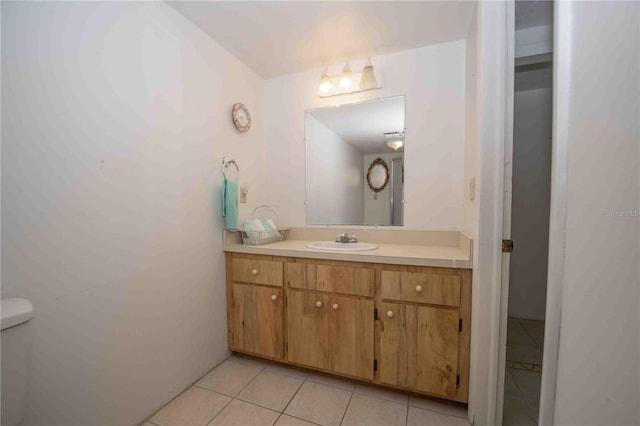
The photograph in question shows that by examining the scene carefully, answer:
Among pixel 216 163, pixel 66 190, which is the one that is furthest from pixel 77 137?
pixel 216 163

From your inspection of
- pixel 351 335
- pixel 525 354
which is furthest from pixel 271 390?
pixel 525 354

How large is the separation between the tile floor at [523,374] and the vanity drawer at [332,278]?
97 centimetres

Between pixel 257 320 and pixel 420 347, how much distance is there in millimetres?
1035

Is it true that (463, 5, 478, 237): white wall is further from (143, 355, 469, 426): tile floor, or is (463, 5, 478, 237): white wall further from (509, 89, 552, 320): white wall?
Result: (509, 89, 552, 320): white wall

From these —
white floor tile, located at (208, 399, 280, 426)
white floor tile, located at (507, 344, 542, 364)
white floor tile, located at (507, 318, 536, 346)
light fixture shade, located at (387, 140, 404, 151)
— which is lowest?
white floor tile, located at (507, 318, 536, 346)

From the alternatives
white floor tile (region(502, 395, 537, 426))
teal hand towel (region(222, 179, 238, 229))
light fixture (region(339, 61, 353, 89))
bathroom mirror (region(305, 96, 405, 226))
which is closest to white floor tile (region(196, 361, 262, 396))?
teal hand towel (region(222, 179, 238, 229))

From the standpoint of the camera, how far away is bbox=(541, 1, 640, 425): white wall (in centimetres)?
56

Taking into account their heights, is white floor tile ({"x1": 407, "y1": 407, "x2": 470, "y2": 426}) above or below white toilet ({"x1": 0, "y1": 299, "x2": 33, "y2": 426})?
below

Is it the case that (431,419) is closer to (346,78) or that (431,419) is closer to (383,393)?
(383,393)

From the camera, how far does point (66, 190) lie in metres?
0.96

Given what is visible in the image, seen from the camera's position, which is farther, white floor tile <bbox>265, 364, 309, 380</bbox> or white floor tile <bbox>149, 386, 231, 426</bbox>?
white floor tile <bbox>265, 364, 309, 380</bbox>

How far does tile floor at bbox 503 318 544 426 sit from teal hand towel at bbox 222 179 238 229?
6.23ft

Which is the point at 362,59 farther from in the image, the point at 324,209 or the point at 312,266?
the point at 312,266

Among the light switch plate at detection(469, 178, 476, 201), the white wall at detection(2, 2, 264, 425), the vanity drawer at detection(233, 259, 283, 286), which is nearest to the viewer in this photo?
the white wall at detection(2, 2, 264, 425)
